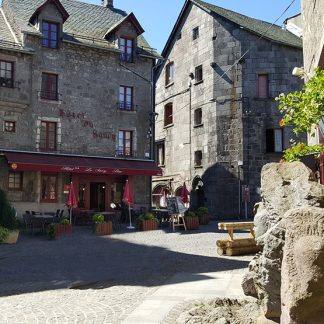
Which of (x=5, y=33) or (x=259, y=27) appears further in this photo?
(x=259, y=27)

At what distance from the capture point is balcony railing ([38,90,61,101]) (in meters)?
23.2

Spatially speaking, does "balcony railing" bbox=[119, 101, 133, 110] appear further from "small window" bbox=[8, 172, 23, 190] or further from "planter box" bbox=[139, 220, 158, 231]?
"planter box" bbox=[139, 220, 158, 231]

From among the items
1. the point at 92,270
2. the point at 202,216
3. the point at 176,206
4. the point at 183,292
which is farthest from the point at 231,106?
the point at 183,292

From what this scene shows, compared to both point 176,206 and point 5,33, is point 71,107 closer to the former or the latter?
point 5,33

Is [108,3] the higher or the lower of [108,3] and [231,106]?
the higher

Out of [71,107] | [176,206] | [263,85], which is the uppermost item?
[263,85]

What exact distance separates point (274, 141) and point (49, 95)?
13.9 m

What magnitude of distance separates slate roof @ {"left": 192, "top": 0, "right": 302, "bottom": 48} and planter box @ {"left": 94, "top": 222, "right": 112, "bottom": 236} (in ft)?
51.8

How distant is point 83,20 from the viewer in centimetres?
2714

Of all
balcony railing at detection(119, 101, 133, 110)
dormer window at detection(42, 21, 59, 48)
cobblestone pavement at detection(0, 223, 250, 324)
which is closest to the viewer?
cobblestone pavement at detection(0, 223, 250, 324)

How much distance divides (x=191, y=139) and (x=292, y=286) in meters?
27.3

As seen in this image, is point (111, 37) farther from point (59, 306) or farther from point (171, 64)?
point (59, 306)

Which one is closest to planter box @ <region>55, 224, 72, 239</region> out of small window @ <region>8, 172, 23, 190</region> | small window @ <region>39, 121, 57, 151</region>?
small window @ <region>8, 172, 23, 190</region>

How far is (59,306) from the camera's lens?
691cm
